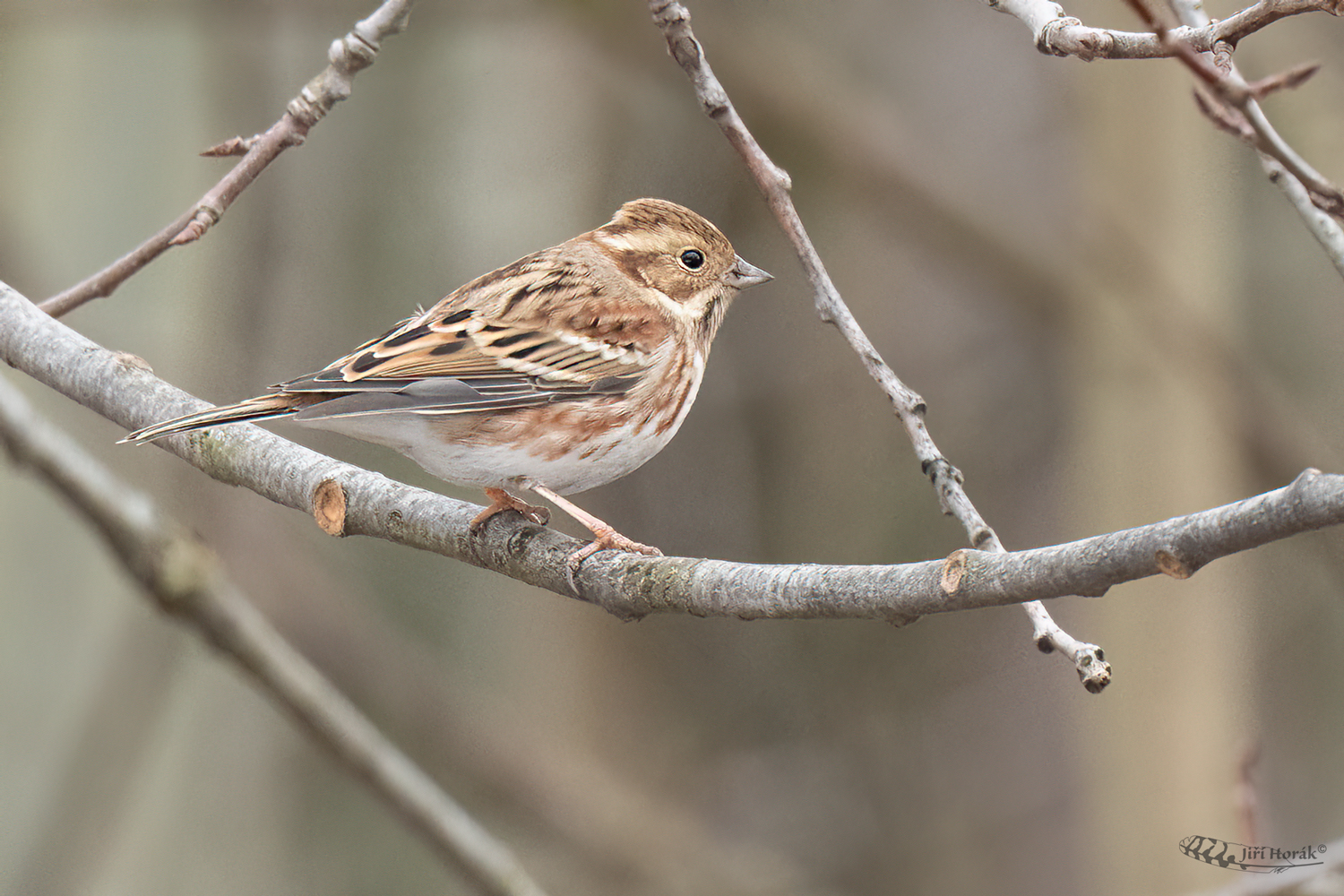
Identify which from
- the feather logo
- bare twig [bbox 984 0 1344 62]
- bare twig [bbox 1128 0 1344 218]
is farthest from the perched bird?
the feather logo

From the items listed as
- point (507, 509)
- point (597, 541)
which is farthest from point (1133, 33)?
point (507, 509)

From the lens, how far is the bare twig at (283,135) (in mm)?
3248

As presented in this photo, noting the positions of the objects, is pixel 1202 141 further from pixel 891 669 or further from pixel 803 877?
pixel 803 877

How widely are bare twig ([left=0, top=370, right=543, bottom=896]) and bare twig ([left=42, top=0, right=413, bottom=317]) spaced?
5.63ft

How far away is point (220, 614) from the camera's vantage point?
1789 millimetres

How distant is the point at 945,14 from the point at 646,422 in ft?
16.9

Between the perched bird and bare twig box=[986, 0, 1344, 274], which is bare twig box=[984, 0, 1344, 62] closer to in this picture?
bare twig box=[986, 0, 1344, 274]

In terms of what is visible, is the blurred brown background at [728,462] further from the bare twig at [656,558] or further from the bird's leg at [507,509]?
the bare twig at [656,558]

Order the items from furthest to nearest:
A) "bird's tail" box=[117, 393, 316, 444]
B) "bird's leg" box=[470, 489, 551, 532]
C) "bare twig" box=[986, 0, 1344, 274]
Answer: "bird's leg" box=[470, 489, 551, 532]
"bird's tail" box=[117, 393, 316, 444]
"bare twig" box=[986, 0, 1344, 274]

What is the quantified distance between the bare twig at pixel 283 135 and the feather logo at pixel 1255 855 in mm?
3155

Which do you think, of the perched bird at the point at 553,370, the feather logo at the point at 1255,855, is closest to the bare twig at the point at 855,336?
the perched bird at the point at 553,370

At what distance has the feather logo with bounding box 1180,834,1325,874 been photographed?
3.44 m

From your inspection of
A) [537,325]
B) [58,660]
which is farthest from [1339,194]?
[58,660]

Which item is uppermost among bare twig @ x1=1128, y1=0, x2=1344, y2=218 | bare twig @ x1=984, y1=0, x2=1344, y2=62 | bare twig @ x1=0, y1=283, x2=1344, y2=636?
bare twig @ x1=984, y1=0, x2=1344, y2=62
